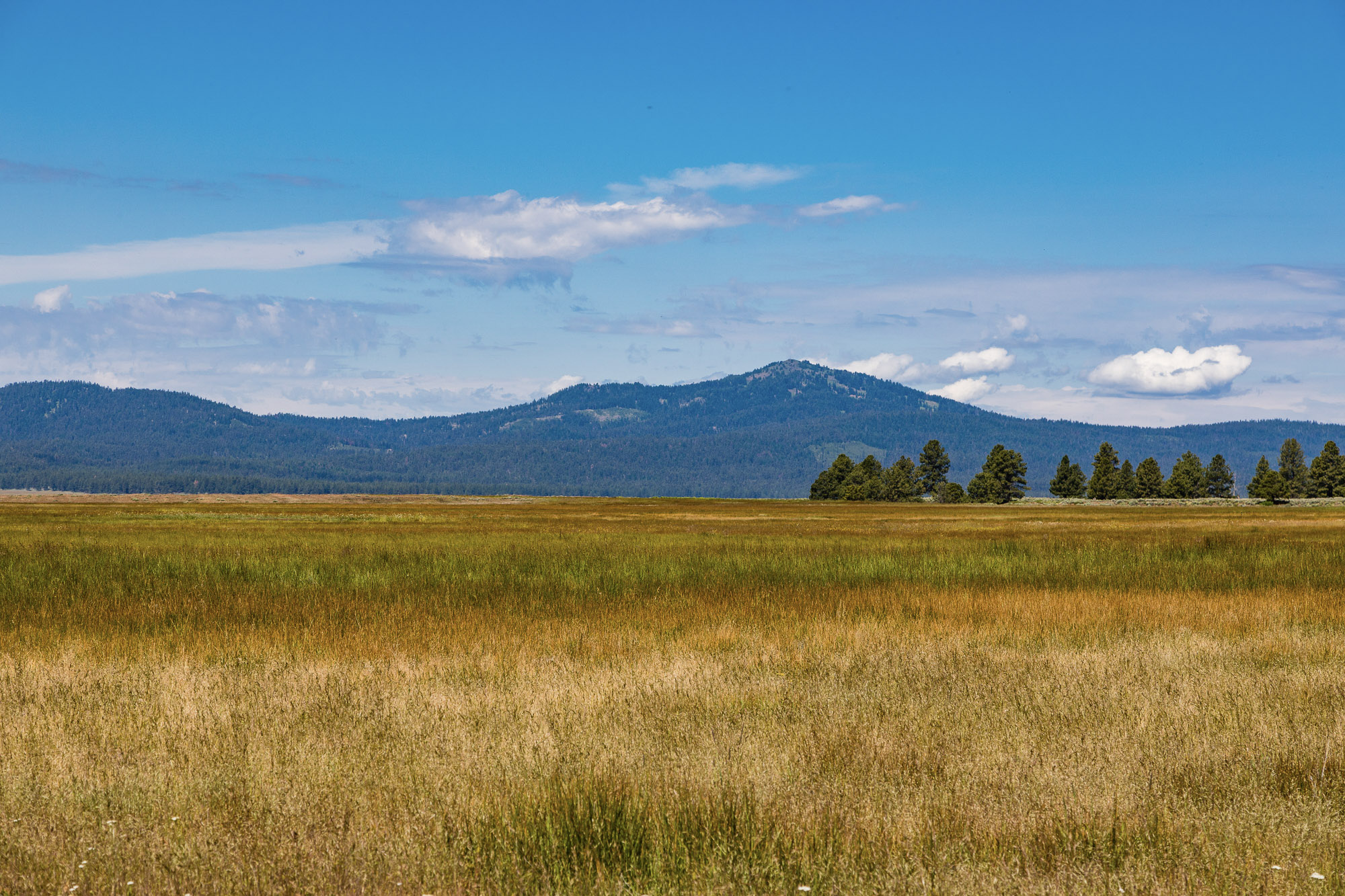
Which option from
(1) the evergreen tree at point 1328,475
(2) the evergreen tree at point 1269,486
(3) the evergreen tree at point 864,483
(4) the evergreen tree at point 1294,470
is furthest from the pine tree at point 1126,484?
(3) the evergreen tree at point 864,483

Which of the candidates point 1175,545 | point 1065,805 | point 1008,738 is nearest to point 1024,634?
point 1008,738

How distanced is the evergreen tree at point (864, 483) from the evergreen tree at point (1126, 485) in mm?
38816

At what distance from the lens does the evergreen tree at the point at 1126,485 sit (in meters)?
155

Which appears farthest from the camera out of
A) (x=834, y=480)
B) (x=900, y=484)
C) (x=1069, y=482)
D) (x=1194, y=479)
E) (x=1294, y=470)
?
(x=834, y=480)

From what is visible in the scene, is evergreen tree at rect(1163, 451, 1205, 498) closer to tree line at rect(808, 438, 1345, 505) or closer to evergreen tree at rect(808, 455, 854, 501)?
tree line at rect(808, 438, 1345, 505)

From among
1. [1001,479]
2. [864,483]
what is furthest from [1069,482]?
[864,483]

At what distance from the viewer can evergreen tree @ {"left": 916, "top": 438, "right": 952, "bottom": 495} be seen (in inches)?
6289

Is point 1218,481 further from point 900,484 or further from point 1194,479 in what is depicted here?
point 900,484

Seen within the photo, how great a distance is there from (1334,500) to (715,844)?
6254 inches

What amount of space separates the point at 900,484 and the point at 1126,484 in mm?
37603

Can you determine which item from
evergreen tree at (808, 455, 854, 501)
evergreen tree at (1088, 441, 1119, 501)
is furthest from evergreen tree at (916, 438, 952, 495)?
evergreen tree at (1088, 441, 1119, 501)

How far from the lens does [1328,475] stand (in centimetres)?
15150

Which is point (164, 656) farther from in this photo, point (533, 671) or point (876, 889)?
point (876, 889)

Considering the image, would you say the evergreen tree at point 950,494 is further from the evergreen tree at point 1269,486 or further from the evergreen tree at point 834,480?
the evergreen tree at point 1269,486
